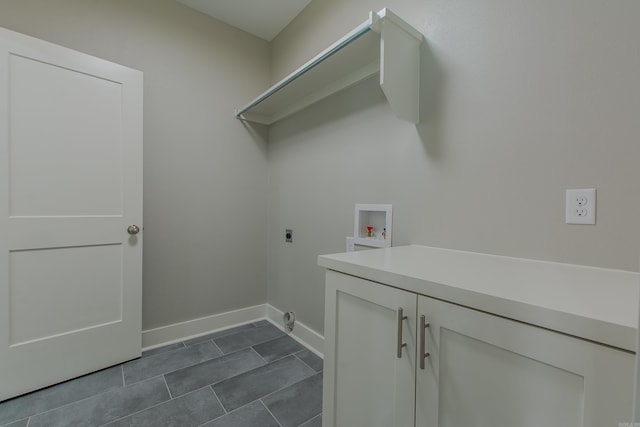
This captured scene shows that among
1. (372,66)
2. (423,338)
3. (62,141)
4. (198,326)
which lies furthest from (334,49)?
(198,326)

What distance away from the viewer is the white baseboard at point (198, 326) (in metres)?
2.02

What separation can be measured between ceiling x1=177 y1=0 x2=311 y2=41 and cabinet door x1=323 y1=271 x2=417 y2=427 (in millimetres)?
2115

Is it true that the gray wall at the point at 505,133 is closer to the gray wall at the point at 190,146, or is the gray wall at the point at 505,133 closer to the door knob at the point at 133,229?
the gray wall at the point at 190,146

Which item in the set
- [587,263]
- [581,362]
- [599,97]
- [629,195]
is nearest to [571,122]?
[599,97]

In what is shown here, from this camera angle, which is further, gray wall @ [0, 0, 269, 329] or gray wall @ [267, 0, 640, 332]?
gray wall @ [0, 0, 269, 329]

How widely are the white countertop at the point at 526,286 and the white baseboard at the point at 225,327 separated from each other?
1.19 m

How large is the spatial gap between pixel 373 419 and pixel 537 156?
3.48 ft

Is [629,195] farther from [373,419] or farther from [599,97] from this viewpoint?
[373,419]

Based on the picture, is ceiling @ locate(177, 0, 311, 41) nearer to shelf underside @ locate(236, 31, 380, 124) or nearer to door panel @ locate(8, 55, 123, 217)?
shelf underside @ locate(236, 31, 380, 124)

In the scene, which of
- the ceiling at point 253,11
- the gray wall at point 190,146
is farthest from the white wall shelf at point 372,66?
the ceiling at point 253,11

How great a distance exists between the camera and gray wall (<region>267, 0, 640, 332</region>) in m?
0.84

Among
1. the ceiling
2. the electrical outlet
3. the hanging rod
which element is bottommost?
the electrical outlet

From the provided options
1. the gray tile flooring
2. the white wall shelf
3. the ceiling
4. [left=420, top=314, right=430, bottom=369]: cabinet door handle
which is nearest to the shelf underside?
the white wall shelf

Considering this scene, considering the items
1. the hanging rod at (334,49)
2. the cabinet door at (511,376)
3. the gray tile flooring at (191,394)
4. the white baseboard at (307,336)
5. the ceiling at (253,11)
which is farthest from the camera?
the ceiling at (253,11)
